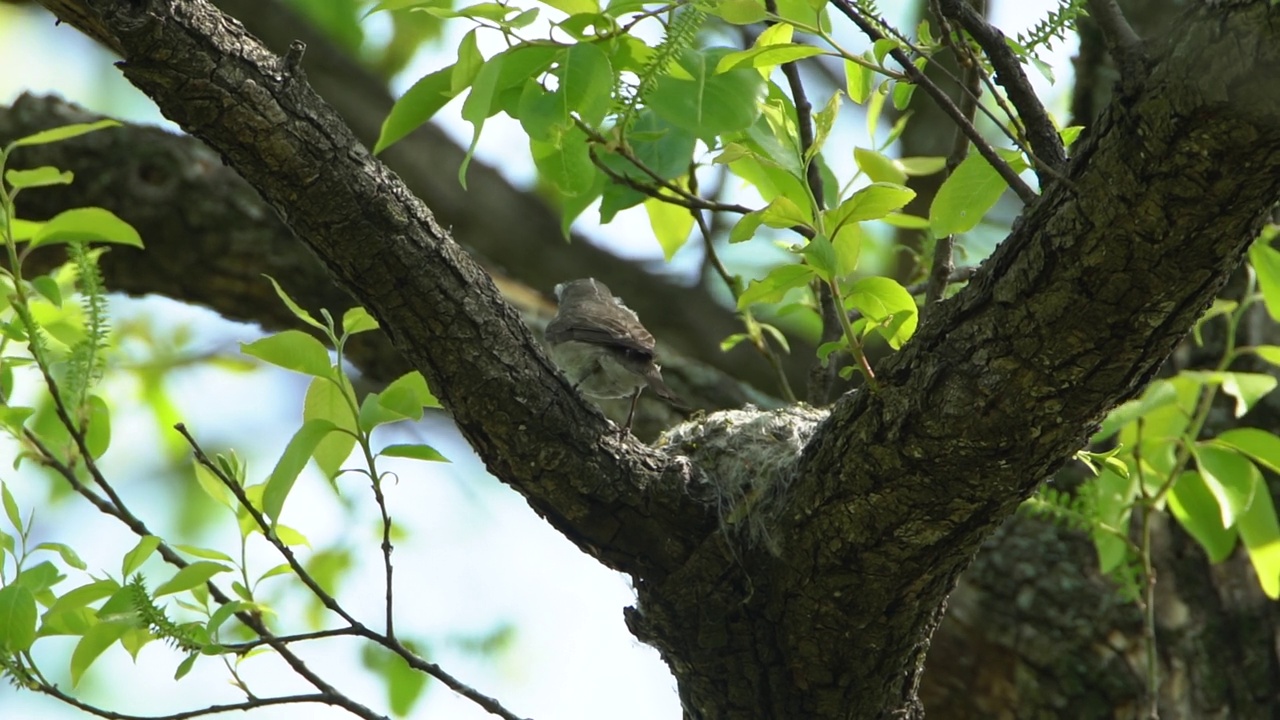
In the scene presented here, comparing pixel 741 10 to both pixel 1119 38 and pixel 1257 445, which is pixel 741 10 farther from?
pixel 1257 445

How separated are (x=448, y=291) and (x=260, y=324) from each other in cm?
281

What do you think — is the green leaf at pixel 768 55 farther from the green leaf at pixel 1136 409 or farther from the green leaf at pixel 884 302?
the green leaf at pixel 1136 409

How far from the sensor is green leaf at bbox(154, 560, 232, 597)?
2.06 meters

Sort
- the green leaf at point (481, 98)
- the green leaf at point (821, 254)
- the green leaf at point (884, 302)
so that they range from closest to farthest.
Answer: the green leaf at point (481, 98)
the green leaf at point (821, 254)
the green leaf at point (884, 302)

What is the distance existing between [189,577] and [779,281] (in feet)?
3.89

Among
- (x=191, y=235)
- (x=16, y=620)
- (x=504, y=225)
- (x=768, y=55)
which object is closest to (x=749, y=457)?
(x=768, y=55)

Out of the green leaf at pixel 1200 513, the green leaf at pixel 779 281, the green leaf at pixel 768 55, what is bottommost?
the green leaf at pixel 779 281

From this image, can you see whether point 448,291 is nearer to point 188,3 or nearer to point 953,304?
point 188,3

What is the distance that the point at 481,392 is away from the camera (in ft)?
7.23

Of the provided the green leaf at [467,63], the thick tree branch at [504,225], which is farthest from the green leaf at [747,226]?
the thick tree branch at [504,225]

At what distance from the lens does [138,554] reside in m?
2.11

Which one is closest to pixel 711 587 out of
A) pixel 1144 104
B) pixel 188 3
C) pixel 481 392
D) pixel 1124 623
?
pixel 481 392

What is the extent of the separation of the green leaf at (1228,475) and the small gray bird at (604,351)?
5.44 ft

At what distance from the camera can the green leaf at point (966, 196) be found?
196cm
